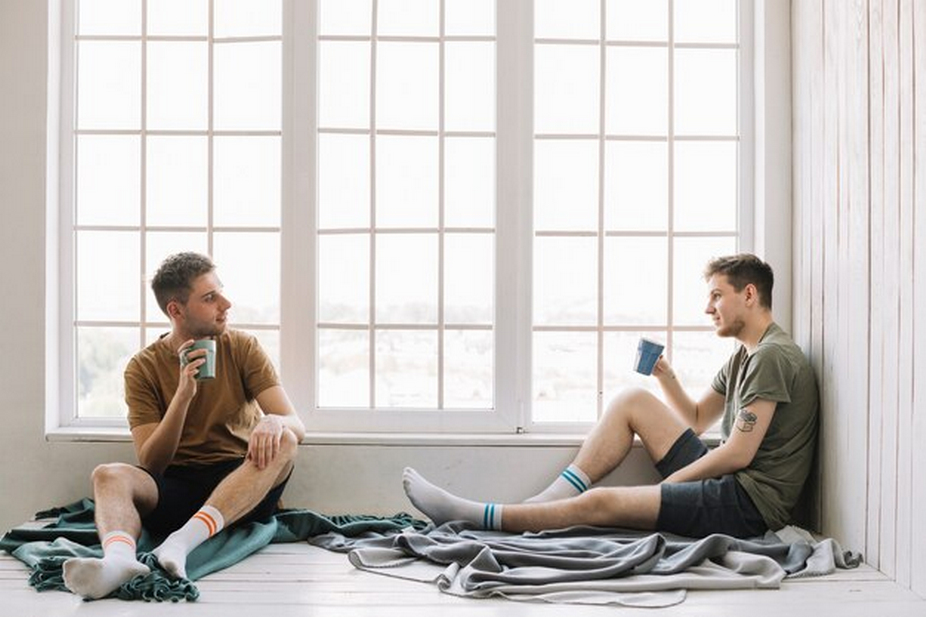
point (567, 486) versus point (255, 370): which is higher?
point (255, 370)

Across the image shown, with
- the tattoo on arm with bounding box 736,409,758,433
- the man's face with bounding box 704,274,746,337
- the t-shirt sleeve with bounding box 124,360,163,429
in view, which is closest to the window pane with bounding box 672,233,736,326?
the man's face with bounding box 704,274,746,337

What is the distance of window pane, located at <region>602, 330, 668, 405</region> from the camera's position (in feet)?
13.9

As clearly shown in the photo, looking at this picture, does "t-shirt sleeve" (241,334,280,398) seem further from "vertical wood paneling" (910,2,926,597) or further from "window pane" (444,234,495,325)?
Answer: "vertical wood paneling" (910,2,926,597)

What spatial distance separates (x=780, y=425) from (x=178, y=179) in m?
2.39

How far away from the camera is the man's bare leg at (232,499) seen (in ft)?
10.6

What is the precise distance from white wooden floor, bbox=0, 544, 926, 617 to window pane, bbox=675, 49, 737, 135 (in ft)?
5.81

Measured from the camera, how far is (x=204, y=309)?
3.77 metres

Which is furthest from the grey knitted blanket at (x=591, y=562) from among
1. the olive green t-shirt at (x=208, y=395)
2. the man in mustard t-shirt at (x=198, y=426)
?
the olive green t-shirt at (x=208, y=395)

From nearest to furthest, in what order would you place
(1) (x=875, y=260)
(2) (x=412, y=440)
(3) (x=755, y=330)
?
1. (1) (x=875, y=260)
2. (3) (x=755, y=330)
3. (2) (x=412, y=440)

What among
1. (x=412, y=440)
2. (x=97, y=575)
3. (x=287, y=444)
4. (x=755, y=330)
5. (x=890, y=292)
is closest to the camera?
(x=97, y=575)

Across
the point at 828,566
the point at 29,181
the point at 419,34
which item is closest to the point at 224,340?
the point at 29,181

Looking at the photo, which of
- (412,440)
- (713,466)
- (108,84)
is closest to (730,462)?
(713,466)

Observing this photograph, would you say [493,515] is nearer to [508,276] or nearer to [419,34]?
[508,276]

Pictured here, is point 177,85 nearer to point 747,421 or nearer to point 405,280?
point 405,280
